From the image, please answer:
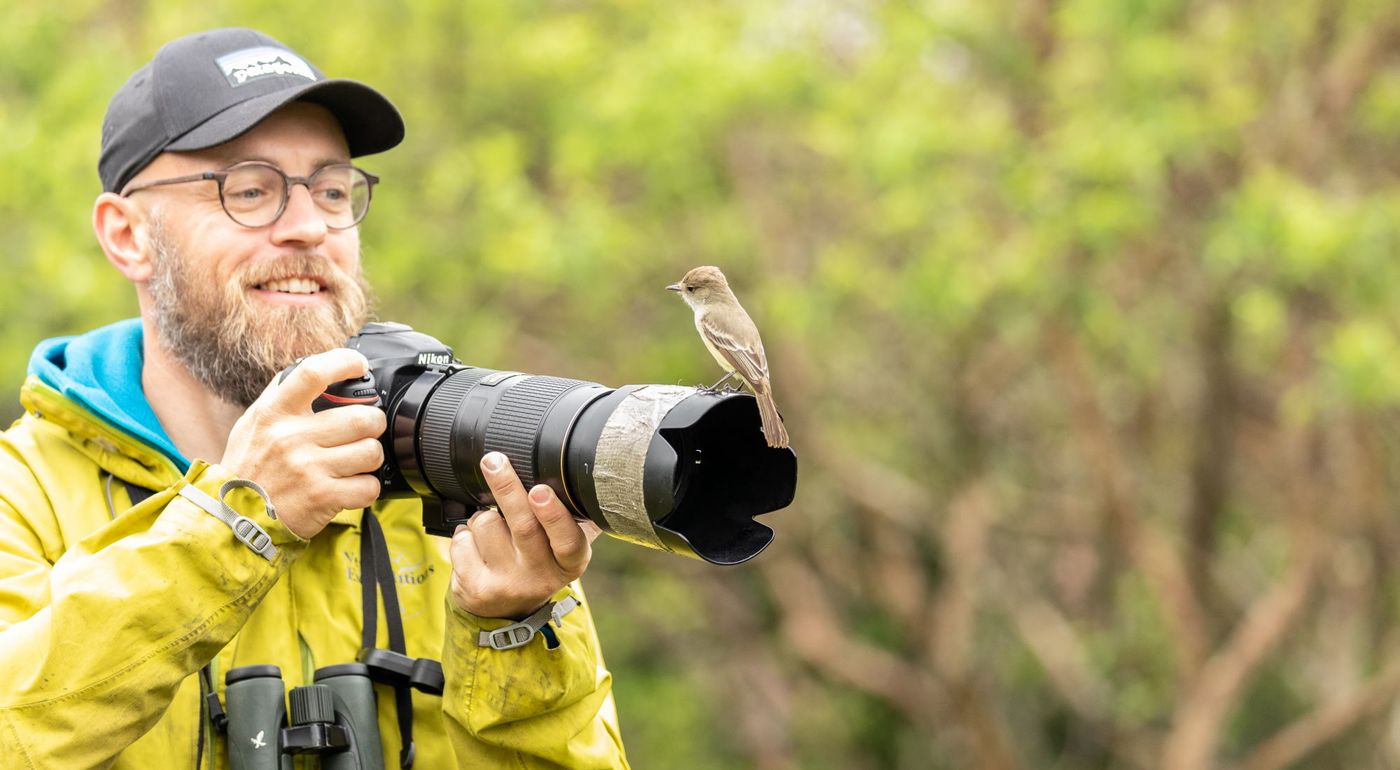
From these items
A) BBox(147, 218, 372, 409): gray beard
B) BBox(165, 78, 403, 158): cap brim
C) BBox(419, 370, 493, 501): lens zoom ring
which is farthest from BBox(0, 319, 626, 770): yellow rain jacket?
BBox(165, 78, 403, 158): cap brim

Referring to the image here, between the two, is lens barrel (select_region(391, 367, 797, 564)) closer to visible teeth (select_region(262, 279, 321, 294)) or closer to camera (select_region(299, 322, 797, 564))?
camera (select_region(299, 322, 797, 564))

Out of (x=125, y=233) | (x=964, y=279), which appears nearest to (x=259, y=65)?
(x=125, y=233)

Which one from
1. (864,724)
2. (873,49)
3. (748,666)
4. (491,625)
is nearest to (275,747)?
(491,625)

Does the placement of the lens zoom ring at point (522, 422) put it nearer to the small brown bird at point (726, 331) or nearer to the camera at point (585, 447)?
the camera at point (585, 447)

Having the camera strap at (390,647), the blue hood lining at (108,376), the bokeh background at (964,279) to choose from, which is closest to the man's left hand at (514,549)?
the camera strap at (390,647)

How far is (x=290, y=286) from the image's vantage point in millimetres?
3010

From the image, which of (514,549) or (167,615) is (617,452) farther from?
(167,615)

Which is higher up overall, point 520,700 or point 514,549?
point 514,549

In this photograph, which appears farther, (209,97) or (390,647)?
(209,97)

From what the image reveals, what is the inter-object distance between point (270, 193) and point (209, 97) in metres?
0.23

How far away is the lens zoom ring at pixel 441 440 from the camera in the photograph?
261 cm

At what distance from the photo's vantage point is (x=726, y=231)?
10125mm

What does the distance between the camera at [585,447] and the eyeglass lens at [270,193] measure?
41 centimetres

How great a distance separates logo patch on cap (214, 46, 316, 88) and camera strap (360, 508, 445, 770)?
965mm
